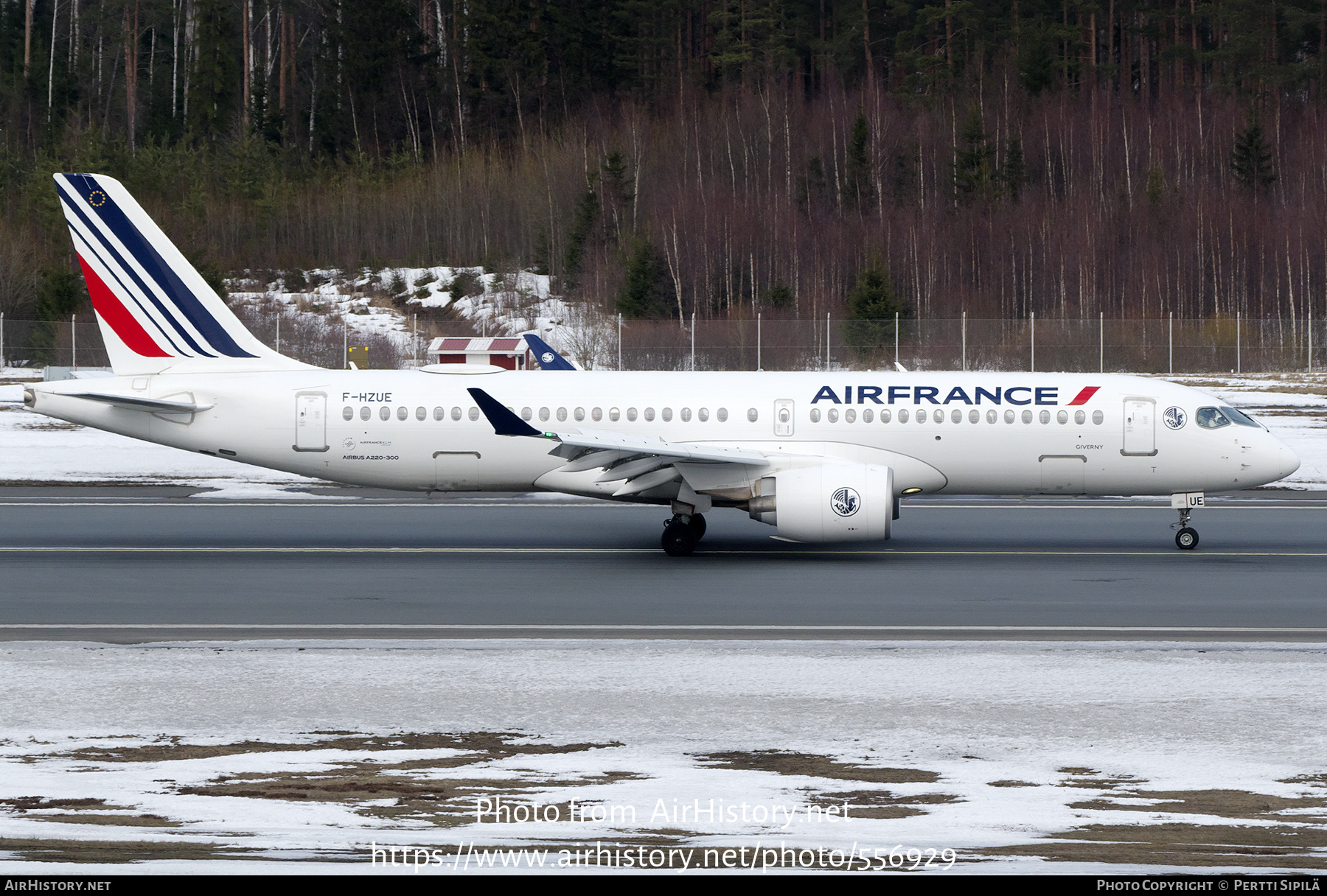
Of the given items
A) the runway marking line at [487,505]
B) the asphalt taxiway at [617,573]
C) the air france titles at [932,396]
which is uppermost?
the air france titles at [932,396]

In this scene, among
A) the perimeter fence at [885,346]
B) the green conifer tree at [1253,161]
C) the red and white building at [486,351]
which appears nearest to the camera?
the red and white building at [486,351]

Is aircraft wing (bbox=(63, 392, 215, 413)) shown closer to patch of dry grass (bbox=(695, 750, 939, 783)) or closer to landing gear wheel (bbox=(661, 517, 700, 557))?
landing gear wheel (bbox=(661, 517, 700, 557))

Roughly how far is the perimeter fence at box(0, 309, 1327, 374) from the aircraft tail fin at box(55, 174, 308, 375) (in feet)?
104

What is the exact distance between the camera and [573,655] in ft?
47.8

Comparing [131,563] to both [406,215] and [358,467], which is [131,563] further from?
[406,215]

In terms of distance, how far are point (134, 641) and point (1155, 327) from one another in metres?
55.0

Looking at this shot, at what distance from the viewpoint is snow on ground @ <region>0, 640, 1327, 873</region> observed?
8.71 metres

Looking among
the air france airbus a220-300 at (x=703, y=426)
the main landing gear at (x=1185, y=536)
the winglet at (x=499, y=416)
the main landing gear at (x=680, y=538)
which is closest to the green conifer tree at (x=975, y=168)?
the air france airbus a220-300 at (x=703, y=426)

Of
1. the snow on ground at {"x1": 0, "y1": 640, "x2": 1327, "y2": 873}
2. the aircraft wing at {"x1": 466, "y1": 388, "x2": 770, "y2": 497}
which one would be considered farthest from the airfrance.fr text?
the aircraft wing at {"x1": 466, "y1": 388, "x2": 770, "y2": 497}

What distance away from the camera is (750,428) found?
73.9ft

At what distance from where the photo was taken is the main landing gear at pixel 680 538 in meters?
21.7

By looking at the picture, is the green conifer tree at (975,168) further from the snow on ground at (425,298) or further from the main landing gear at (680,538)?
the main landing gear at (680,538)

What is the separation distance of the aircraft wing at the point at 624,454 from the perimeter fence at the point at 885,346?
111ft

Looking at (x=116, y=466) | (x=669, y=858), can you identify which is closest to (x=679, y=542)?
(x=669, y=858)
